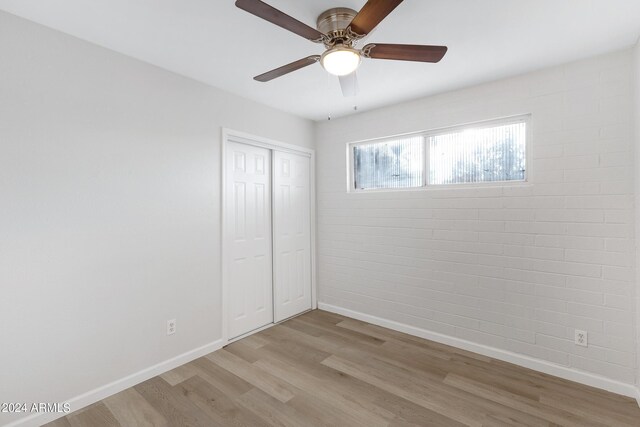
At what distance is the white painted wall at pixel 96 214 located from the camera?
6.03 feet

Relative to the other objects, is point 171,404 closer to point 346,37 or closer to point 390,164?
point 346,37

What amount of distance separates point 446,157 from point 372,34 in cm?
157

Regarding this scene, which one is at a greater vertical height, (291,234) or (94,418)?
(291,234)

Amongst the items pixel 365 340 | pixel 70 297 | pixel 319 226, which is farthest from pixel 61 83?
pixel 365 340

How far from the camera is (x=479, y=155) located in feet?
9.50

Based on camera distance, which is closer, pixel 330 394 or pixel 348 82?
pixel 348 82

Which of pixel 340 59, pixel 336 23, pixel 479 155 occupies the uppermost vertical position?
pixel 336 23

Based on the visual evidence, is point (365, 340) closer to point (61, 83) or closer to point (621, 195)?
point (621, 195)

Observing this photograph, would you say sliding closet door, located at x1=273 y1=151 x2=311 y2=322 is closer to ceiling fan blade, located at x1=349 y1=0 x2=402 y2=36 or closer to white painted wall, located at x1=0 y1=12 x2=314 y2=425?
white painted wall, located at x1=0 y1=12 x2=314 y2=425

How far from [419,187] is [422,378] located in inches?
72.2

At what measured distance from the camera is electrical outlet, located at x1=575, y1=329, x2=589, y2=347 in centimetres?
234

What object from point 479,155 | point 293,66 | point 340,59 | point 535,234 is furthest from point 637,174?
point 293,66

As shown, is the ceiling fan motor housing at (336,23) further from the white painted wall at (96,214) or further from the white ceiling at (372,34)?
the white painted wall at (96,214)

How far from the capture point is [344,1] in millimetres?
1668
